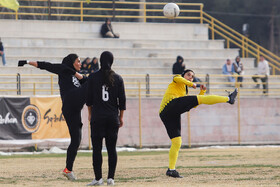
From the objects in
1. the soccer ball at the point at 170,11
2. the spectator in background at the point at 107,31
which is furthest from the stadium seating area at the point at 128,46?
the soccer ball at the point at 170,11

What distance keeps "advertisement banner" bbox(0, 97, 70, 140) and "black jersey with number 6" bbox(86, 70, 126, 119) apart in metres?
12.6

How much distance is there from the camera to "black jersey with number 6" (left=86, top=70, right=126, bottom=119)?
10.3 metres

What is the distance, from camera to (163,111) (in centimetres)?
1257

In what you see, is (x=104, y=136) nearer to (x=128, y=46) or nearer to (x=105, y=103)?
(x=105, y=103)

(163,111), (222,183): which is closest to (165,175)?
(163,111)

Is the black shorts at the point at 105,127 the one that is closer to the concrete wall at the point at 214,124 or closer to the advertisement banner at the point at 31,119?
the advertisement banner at the point at 31,119

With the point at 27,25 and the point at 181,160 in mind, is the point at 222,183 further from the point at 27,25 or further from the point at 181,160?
the point at 27,25

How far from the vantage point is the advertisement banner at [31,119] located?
2253 centimetres

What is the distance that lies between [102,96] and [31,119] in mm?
12885

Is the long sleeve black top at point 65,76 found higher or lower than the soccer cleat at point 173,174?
higher

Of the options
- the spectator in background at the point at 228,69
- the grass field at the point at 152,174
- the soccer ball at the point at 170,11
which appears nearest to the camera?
the grass field at the point at 152,174

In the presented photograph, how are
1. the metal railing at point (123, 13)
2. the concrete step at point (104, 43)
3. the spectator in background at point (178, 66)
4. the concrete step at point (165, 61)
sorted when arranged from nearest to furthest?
the spectator in background at point (178, 66) < the concrete step at point (165, 61) < the concrete step at point (104, 43) < the metal railing at point (123, 13)

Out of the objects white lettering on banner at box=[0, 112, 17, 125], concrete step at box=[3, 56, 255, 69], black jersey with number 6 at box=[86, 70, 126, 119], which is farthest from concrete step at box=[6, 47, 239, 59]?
black jersey with number 6 at box=[86, 70, 126, 119]

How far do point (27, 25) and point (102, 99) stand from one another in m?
23.8
